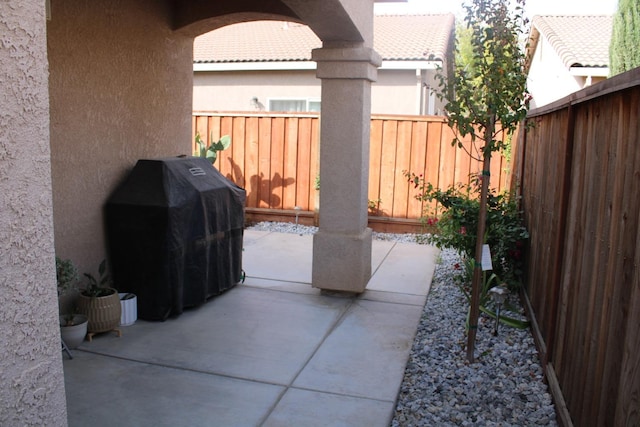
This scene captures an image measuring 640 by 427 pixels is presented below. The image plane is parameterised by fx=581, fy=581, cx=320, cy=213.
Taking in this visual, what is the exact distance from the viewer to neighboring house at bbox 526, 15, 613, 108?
11.3 metres

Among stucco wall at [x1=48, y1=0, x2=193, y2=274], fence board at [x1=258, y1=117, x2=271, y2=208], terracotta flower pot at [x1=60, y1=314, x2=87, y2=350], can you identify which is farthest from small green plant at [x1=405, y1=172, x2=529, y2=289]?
fence board at [x1=258, y1=117, x2=271, y2=208]

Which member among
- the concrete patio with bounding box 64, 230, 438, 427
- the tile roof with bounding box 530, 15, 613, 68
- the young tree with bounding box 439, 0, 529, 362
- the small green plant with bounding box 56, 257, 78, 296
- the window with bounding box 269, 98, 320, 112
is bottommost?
the concrete patio with bounding box 64, 230, 438, 427

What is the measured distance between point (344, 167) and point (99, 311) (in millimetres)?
2853

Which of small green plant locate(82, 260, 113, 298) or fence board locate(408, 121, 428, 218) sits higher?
fence board locate(408, 121, 428, 218)

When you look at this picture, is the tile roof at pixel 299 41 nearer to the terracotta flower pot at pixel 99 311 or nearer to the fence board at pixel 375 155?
the fence board at pixel 375 155

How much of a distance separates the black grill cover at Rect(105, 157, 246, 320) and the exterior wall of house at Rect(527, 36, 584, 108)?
355 inches

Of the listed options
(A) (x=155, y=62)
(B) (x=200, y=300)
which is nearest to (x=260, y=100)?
(A) (x=155, y=62)

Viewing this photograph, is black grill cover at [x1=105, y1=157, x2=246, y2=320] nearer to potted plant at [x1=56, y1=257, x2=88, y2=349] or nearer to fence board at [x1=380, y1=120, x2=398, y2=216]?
potted plant at [x1=56, y1=257, x2=88, y2=349]

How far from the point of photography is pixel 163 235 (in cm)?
538

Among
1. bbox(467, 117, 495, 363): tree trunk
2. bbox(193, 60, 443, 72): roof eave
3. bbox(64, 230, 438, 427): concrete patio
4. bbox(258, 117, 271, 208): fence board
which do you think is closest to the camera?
bbox(64, 230, 438, 427): concrete patio

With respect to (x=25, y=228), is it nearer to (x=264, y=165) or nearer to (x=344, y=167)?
(x=344, y=167)

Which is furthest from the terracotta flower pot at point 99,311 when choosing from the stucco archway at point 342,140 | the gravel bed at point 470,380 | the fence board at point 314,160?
the fence board at point 314,160

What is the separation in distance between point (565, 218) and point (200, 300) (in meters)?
3.62

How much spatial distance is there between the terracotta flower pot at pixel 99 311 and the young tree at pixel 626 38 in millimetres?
7090
